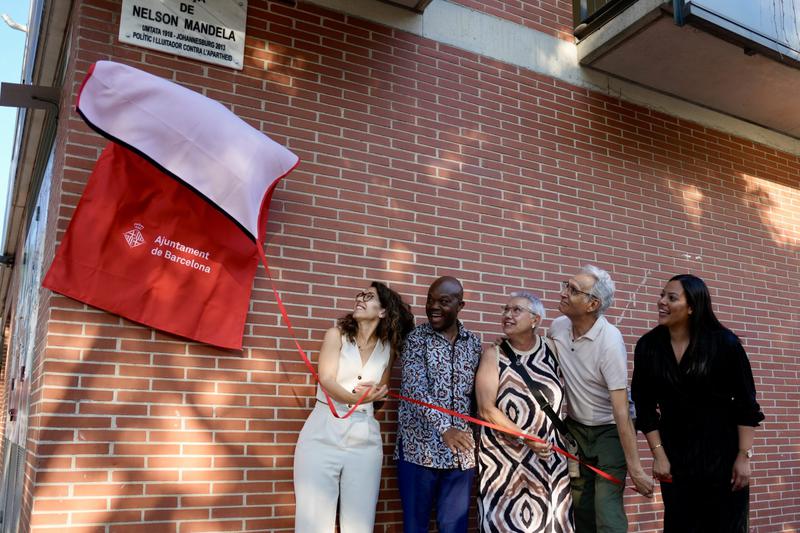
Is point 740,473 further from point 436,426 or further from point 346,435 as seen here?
point 346,435

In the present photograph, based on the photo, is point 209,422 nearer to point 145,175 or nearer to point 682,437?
point 145,175

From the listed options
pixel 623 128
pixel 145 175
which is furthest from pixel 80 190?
pixel 623 128

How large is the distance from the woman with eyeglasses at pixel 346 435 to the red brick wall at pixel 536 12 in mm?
2987

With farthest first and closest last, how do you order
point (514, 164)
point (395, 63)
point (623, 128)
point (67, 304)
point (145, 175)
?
point (623, 128) → point (514, 164) → point (395, 63) → point (145, 175) → point (67, 304)

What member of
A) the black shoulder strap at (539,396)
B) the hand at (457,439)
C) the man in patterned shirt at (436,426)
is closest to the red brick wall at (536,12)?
the man in patterned shirt at (436,426)

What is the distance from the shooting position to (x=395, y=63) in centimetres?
545

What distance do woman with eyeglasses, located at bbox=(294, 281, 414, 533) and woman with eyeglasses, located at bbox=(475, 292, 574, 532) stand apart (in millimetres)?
641

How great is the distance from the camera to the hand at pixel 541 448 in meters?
4.08

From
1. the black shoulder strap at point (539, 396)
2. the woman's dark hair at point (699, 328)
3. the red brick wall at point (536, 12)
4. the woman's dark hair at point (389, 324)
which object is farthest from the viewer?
the red brick wall at point (536, 12)

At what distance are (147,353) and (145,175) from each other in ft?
3.55

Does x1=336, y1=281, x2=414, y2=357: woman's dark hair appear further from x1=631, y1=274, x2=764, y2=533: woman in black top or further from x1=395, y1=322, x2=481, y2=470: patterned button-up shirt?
x1=631, y1=274, x2=764, y2=533: woman in black top

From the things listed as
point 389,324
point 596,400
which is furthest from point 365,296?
point 596,400

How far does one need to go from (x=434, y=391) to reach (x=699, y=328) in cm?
159

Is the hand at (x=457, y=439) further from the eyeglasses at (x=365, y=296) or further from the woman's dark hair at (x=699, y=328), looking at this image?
the woman's dark hair at (x=699, y=328)
